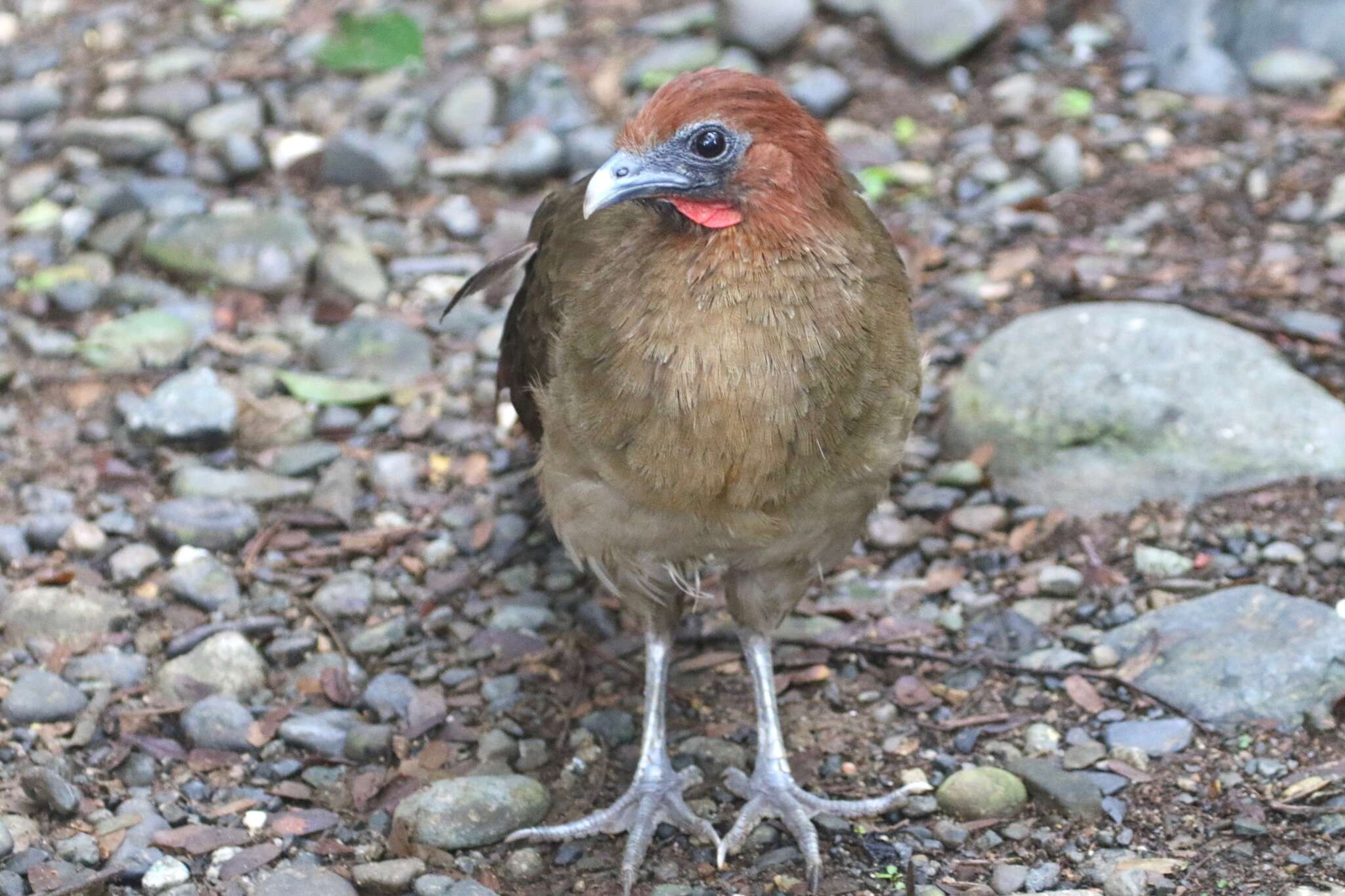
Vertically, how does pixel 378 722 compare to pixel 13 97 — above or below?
below

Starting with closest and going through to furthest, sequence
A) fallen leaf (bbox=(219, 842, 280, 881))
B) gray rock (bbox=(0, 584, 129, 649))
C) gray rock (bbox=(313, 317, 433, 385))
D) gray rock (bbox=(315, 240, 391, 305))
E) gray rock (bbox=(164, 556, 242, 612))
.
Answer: fallen leaf (bbox=(219, 842, 280, 881)) < gray rock (bbox=(0, 584, 129, 649)) < gray rock (bbox=(164, 556, 242, 612)) < gray rock (bbox=(313, 317, 433, 385)) < gray rock (bbox=(315, 240, 391, 305))

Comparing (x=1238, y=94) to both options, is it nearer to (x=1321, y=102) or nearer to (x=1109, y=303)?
(x=1321, y=102)

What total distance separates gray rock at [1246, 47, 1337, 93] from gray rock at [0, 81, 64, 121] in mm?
5918

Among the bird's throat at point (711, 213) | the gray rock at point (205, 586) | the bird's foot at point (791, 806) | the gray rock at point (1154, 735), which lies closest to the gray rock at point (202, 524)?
the gray rock at point (205, 586)

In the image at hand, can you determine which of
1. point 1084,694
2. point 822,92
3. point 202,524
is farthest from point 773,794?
point 822,92

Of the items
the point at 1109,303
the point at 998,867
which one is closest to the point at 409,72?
the point at 1109,303

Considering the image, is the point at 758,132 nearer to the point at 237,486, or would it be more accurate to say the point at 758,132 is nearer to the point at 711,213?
the point at 711,213

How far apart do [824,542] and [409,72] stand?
4.85 metres

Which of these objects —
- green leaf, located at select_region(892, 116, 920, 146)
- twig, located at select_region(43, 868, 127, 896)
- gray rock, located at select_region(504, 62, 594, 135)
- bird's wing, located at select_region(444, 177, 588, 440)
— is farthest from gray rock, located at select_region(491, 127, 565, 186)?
twig, located at select_region(43, 868, 127, 896)

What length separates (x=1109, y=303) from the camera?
5.96 meters

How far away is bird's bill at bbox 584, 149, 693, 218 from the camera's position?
3.90 m

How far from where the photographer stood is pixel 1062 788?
4355mm

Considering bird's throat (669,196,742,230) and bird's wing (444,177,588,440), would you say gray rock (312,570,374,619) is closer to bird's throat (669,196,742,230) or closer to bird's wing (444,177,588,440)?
bird's wing (444,177,588,440)

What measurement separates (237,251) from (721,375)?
3.68 m
